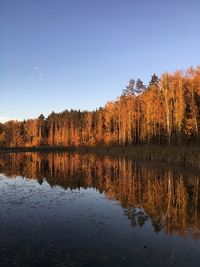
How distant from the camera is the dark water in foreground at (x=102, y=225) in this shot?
8.61 metres

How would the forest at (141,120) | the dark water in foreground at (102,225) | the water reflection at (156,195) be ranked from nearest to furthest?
the dark water in foreground at (102,225)
the water reflection at (156,195)
the forest at (141,120)

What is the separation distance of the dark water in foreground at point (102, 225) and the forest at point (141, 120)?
26.6 m

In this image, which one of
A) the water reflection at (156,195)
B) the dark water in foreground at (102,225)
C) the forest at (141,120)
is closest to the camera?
the dark water in foreground at (102,225)

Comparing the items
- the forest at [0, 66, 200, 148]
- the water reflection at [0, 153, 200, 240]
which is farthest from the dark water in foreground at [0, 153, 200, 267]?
the forest at [0, 66, 200, 148]

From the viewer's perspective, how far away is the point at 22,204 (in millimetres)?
15883

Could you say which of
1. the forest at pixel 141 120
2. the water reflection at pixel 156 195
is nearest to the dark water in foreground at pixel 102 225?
the water reflection at pixel 156 195

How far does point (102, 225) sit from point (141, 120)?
5783 centimetres

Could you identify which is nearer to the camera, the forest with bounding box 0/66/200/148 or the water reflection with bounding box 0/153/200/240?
the water reflection with bounding box 0/153/200/240

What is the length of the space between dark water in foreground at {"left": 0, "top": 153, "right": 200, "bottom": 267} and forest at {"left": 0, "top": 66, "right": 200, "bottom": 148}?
87.4 ft

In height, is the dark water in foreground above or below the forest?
below

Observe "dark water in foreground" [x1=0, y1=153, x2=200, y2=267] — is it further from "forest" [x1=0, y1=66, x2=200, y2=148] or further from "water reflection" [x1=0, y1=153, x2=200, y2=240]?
"forest" [x1=0, y1=66, x2=200, y2=148]

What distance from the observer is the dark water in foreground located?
8609mm

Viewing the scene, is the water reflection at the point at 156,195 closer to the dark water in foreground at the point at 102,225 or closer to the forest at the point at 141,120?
the dark water in foreground at the point at 102,225

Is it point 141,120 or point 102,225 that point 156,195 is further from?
point 141,120
